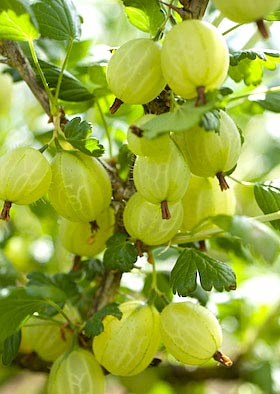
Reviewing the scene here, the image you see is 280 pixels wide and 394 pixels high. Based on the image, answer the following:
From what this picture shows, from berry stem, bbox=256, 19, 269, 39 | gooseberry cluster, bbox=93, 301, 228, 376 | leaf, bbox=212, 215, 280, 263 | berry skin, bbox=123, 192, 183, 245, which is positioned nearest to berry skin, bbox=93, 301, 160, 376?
gooseberry cluster, bbox=93, 301, 228, 376

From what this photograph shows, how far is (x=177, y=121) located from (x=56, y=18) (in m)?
0.34

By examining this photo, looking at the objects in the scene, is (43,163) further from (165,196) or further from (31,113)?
(31,113)

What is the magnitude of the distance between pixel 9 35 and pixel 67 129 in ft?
0.47

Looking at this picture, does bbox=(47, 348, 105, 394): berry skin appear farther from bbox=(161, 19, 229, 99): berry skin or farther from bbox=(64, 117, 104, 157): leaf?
bbox=(161, 19, 229, 99): berry skin

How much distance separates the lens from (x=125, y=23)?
5.88ft

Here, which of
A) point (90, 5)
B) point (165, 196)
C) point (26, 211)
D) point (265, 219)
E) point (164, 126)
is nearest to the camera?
point (164, 126)

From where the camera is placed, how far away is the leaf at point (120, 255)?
96cm

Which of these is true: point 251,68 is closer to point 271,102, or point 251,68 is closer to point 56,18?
point 271,102

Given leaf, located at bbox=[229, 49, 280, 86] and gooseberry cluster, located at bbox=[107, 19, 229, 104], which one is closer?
gooseberry cluster, located at bbox=[107, 19, 229, 104]

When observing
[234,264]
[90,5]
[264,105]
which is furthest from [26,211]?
[264,105]

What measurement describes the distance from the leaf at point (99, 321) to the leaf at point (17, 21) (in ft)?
1.24

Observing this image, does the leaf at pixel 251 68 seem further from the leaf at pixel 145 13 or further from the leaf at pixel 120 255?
the leaf at pixel 120 255

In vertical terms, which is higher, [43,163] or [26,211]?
[43,163]

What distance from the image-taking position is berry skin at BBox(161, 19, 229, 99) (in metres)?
0.72
